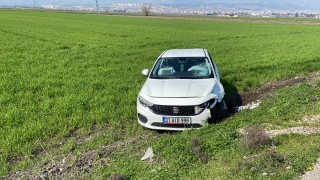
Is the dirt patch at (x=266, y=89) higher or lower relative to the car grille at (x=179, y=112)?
lower

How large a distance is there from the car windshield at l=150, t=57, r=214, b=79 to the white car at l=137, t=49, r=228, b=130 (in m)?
0.02

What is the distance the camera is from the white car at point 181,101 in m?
5.37

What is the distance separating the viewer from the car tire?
18.4 ft

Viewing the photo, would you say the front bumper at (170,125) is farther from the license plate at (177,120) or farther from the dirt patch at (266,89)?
the dirt patch at (266,89)

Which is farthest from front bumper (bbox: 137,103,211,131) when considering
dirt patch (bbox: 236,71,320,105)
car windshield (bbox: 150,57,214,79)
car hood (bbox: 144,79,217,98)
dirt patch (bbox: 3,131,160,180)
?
dirt patch (bbox: 236,71,320,105)

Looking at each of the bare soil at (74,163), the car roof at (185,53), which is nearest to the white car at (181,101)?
the bare soil at (74,163)

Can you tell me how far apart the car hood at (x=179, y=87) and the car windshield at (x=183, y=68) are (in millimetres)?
295

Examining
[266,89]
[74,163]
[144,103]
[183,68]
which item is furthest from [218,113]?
[266,89]

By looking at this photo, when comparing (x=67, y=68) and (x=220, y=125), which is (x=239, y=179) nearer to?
(x=220, y=125)

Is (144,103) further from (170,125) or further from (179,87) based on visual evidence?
(179,87)

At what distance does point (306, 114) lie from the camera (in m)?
5.98

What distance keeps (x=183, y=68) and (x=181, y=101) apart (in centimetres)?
182

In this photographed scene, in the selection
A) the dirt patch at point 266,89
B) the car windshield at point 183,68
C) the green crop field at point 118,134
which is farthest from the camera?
the dirt patch at point 266,89

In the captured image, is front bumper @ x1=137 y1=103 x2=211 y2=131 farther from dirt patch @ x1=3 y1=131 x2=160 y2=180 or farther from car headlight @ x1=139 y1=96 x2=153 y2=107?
dirt patch @ x1=3 y1=131 x2=160 y2=180
